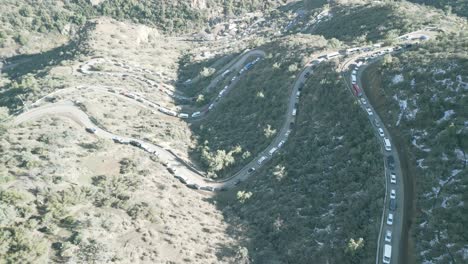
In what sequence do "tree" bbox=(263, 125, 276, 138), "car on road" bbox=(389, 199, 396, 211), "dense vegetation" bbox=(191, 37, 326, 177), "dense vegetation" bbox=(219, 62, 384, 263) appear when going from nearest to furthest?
1. "car on road" bbox=(389, 199, 396, 211)
2. "dense vegetation" bbox=(219, 62, 384, 263)
3. "dense vegetation" bbox=(191, 37, 326, 177)
4. "tree" bbox=(263, 125, 276, 138)

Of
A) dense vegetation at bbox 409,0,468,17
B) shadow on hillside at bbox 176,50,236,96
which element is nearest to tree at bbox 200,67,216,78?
shadow on hillside at bbox 176,50,236,96

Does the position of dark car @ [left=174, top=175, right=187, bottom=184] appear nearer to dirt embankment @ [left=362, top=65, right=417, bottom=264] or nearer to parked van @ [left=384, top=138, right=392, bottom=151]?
parked van @ [left=384, top=138, right=392, bottom=151]

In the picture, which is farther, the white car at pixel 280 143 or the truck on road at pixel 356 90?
the white car at pixel 280 143

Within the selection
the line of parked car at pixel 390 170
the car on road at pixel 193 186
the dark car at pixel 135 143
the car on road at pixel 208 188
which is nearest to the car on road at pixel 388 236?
the line of parked car at pixel 390 170

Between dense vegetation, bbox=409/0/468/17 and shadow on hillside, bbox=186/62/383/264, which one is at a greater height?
dense vegetation, bbox=409/0/468/17

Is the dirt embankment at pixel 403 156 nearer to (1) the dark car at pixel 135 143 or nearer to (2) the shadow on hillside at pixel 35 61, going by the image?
(1) the dark car at pixel 135 143

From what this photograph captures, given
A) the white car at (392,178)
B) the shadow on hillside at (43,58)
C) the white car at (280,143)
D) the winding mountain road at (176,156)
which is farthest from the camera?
the shadow on hillside at (43,58)
